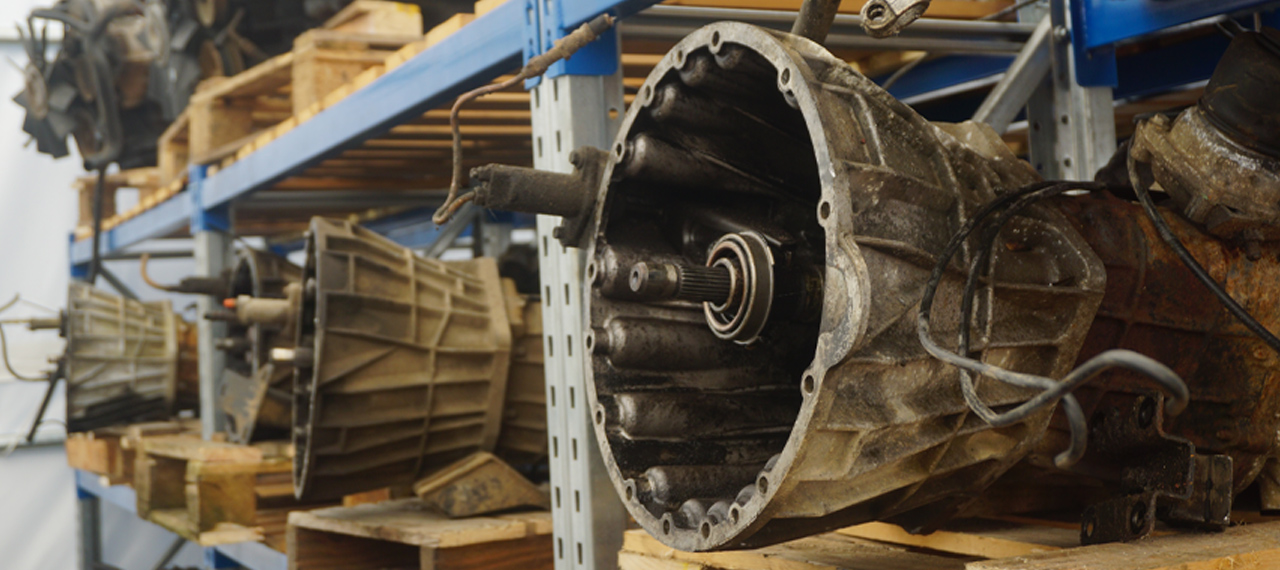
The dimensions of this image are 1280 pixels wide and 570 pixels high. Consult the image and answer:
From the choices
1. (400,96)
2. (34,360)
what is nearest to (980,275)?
(400,96)

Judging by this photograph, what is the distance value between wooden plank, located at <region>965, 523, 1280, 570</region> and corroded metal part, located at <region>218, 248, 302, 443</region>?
3.10 meters

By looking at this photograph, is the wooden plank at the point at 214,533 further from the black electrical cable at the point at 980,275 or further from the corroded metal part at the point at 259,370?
the black electrical cable at the point at 980,275

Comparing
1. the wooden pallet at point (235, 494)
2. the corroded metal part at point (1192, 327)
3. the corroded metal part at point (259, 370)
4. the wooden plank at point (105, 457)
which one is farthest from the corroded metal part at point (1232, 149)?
the wooden plank at point (105, 457)

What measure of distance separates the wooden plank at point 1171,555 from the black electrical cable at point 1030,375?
0.20 metres

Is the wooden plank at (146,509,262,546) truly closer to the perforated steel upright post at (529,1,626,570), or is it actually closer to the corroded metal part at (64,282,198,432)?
the corroded metal part at (64,282,198,432)

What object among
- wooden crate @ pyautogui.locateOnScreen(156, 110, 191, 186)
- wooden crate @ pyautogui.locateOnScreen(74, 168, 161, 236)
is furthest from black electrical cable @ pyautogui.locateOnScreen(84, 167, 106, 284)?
wooden crate @ pyautogui.locateOnScreen(156, 110, 191, 186)

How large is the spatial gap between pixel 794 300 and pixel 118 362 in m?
5.41

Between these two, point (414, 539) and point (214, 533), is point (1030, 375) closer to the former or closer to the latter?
point (414, 539)

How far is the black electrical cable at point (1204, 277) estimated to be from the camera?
1.48 meters

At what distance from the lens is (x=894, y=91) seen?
324cm

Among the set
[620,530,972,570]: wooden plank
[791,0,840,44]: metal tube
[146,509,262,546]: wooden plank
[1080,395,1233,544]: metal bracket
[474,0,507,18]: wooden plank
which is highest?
[474,0,507,18]: wooden plank

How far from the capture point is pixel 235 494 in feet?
13.7

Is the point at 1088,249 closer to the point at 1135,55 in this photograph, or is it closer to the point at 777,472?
the point at 777,472

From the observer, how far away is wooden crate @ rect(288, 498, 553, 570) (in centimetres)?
278
